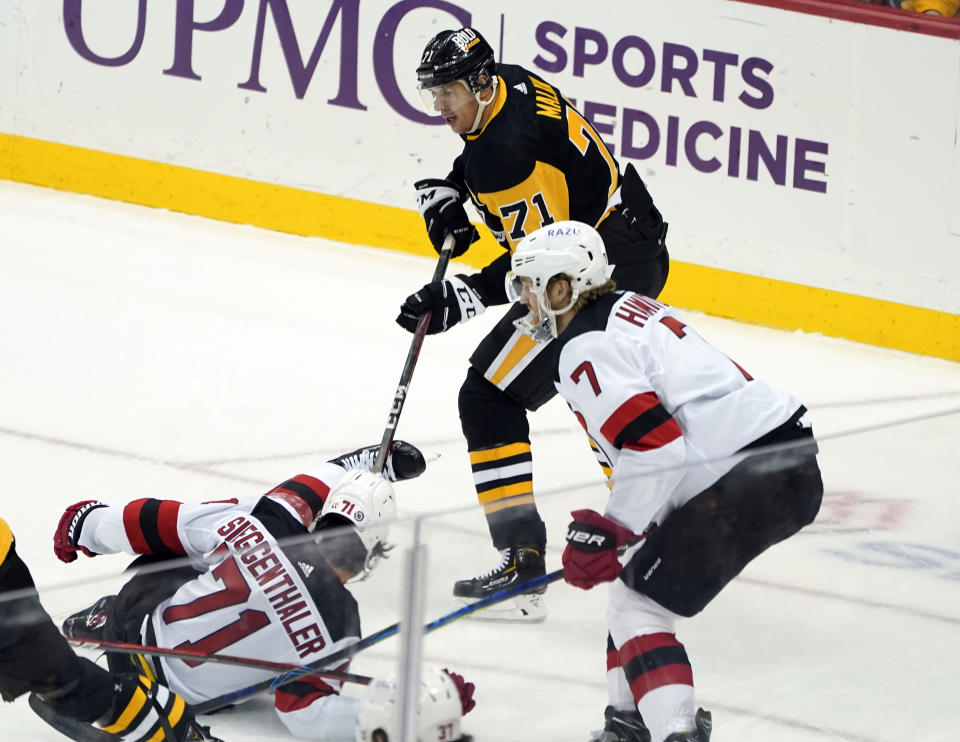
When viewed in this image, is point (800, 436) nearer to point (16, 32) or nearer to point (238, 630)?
point (238, 630)

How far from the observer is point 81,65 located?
5.91 meters

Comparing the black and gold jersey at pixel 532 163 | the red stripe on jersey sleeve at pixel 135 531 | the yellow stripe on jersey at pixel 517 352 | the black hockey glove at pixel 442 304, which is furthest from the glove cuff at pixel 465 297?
the red stripe on jersey sleeve at pixel 135 531

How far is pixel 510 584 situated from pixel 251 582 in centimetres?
49

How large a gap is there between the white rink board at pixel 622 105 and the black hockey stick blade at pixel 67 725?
3.50m

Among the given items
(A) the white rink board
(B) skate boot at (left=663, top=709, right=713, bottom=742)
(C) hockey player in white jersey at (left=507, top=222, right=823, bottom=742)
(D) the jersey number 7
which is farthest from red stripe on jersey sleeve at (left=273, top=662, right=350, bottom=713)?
(A) the white rink board

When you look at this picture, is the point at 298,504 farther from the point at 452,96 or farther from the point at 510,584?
the point at 452,96

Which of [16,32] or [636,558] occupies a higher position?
[16,32]

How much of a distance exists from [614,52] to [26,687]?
3758 millimetres

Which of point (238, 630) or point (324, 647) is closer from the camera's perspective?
point (324, 647)

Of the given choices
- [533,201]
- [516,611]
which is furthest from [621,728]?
[533,201]

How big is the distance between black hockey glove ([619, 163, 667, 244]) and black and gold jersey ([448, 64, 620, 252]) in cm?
6

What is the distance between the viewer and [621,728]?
6.70ft

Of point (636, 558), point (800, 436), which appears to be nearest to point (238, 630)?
point (636, 558)

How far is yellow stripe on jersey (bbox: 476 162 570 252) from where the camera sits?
306cm
